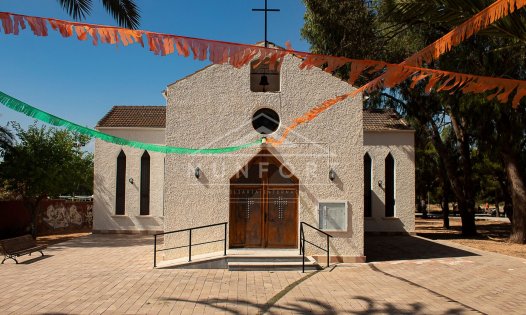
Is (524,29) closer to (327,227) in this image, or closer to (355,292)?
(355,292)

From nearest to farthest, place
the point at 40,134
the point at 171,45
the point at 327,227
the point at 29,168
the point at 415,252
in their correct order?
the point at 171,45, the point at 327,227, the point at 415,252, the point at 29,168, the point at 40,134

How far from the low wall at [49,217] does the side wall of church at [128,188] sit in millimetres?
4592

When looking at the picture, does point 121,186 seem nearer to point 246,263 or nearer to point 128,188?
point 128,188

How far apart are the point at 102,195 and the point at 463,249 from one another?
1588 cm

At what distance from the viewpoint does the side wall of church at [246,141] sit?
13281 mm

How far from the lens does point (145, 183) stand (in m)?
22.7

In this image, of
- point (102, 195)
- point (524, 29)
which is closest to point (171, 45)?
point (524, 29)

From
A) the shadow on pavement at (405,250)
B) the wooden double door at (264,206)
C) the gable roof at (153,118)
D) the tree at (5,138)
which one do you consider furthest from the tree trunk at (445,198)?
the tree at (5,138)

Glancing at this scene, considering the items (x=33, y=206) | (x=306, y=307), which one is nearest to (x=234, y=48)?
(x=306, y=307)

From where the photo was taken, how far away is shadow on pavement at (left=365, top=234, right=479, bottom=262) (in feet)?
49.1

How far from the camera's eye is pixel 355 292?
967 centimetres

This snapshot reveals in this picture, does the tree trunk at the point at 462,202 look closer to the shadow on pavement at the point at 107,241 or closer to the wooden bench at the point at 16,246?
the shadow on pavement at the point at 107,241

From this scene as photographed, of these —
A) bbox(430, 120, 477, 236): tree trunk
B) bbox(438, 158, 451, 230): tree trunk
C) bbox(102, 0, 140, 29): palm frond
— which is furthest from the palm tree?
bbox(438, 158, 451, 230): tree trunk

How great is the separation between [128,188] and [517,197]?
57.9 ft
